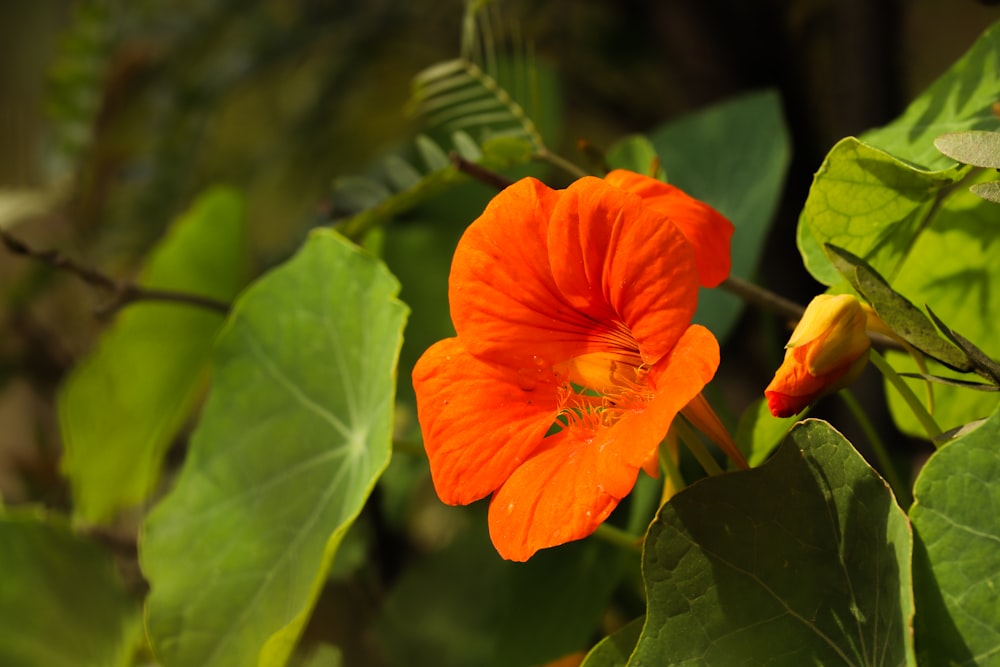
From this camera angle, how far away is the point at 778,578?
14.4 inches

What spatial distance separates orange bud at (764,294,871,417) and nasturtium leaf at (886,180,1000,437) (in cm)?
15

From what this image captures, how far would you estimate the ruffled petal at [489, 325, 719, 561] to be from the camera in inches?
13.5

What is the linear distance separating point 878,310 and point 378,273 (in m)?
0.32

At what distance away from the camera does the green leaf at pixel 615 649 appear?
0.42 m

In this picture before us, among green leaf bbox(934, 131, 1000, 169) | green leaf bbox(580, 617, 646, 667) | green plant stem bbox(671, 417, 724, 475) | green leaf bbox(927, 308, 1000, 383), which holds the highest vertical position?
green leaf bbox(934, 131, 1000, 169)

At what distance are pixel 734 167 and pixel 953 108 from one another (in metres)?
0.32

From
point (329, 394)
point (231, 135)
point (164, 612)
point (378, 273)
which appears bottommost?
point (231, 135)

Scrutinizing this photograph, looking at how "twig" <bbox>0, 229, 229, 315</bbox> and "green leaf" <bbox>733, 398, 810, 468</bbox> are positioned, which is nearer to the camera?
"green leaf" <bbox>733, 398, 810, 468</bbox>

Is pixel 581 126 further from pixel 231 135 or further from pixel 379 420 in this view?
pixel 379 420

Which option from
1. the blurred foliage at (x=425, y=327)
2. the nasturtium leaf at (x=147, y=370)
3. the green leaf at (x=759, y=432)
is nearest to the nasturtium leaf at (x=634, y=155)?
the blurred foliage at (x=425, y=327)

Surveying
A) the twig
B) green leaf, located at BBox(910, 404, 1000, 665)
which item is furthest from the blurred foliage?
the twig

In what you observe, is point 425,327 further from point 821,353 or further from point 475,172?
point 821,353

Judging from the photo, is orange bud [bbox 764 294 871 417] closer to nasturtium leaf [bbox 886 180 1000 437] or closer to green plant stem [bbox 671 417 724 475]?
green plant stem [bbox 671 417 724 475]

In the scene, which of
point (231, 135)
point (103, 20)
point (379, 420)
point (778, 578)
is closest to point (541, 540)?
point (778, 578)
